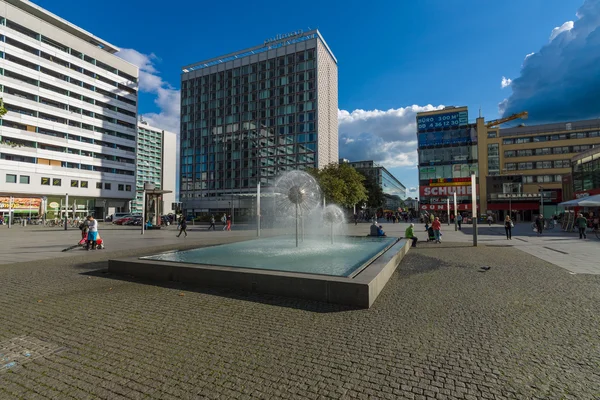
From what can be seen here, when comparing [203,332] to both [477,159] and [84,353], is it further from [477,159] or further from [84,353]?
[477,159]

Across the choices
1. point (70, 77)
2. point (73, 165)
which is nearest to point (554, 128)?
point (73, 165)

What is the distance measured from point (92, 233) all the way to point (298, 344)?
1456cm

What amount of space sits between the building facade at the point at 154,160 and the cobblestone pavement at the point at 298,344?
383 feet

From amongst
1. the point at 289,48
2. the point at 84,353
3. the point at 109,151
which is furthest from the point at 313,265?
the point at 289,48

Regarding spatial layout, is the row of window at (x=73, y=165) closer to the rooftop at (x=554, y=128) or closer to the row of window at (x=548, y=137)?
the row of window at (x=548, y=137)

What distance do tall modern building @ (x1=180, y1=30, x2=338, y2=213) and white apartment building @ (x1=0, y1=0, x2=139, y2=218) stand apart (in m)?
23.8

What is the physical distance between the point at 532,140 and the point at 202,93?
8751cm

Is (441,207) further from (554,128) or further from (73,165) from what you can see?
(73,165)

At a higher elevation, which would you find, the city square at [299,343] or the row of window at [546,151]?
the row of window at [546,151]

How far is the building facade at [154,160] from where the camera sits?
416ft

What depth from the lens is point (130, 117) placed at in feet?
234

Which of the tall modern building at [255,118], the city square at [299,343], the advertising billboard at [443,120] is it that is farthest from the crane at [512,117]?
the city square at [299,343]

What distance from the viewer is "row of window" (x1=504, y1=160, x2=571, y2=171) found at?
63.2m

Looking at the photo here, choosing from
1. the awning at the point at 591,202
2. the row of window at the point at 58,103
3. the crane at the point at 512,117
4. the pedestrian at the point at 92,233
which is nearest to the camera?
the pedestrian at the point at 92,233
